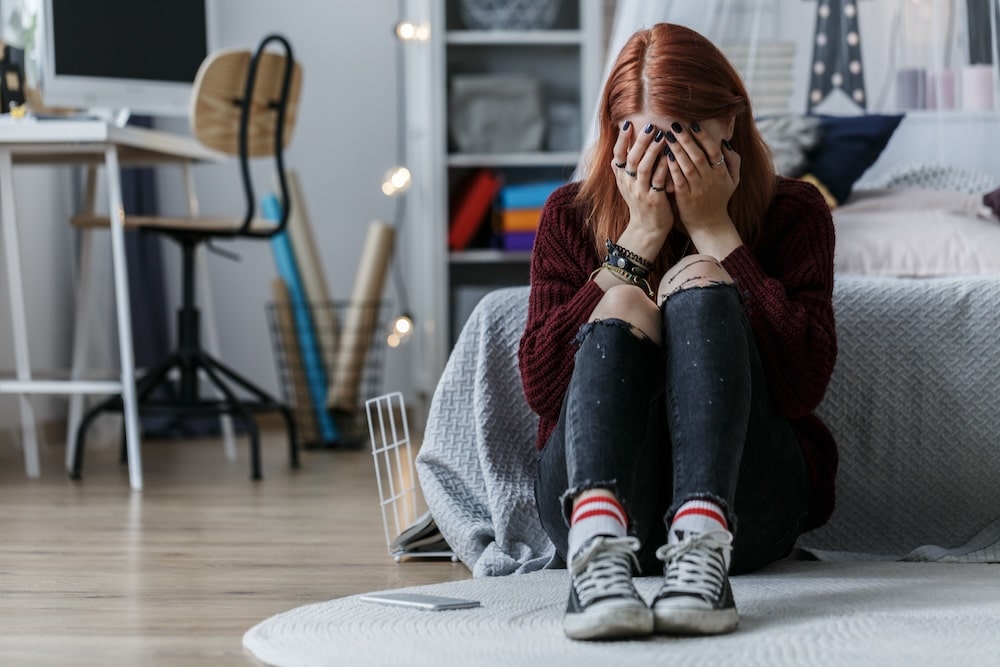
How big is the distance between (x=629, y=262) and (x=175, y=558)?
82 centimetres

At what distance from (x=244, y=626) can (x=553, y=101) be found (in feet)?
9.14

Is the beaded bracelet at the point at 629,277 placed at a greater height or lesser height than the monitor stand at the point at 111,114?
lesser

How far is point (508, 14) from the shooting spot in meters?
3.94

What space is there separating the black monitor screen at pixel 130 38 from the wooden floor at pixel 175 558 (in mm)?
966

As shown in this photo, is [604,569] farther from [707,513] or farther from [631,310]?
[631,310]

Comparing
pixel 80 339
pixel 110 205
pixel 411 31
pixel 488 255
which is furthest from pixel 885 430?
pixel 411 31

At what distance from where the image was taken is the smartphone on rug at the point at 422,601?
1450 mm

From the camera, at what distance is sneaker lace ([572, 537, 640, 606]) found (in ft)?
4.14

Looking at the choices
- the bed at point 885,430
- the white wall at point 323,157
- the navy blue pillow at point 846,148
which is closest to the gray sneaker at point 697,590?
the bed at point 885,430

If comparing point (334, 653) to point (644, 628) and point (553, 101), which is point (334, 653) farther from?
point (553, 101)

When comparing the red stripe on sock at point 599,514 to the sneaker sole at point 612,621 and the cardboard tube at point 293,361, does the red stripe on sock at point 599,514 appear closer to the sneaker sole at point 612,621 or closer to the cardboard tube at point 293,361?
the sneaker sole at point 612,621

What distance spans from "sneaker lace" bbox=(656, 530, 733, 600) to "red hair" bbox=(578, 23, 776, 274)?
459 millimetres

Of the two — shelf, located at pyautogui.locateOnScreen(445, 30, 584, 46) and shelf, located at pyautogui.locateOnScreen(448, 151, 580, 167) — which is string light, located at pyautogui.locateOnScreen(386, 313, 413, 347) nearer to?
shelf, located at pyautogui.locateOnScreen(448, 151, 580, 167)

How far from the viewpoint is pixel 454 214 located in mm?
3975
